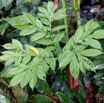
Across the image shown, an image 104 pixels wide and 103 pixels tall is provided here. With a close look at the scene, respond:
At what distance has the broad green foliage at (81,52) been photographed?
1119 mm

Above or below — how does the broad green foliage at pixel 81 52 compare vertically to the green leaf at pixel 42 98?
above

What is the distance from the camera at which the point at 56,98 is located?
1374mm

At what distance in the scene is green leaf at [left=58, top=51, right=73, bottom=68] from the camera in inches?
43.8

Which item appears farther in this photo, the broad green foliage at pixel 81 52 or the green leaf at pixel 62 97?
the green leaf at pixel 62 97

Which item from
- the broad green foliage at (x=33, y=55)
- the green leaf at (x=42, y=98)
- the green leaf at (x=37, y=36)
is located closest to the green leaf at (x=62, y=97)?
the green leaf at (x=42, y=98)

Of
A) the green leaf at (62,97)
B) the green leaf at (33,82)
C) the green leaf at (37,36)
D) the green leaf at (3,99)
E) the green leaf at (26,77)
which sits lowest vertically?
the green leaf at (62,97)

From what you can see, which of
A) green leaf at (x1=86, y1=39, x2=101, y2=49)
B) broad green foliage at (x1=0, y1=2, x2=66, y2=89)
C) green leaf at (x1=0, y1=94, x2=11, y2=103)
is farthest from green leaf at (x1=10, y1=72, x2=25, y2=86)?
green leaf at (x1=86, y1=39, x2=101, y2=49)

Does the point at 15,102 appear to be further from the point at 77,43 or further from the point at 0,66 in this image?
the point at 77,43

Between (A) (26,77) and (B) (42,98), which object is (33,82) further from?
(B) (42,98)

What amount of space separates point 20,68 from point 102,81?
422 mm

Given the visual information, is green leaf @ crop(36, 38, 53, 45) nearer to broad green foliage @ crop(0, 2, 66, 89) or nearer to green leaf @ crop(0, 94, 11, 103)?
broad green foliage @ crop(0, 2, 66, 89)

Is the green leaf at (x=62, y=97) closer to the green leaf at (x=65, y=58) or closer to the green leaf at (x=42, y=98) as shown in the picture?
the green leaf at (x=42, y=98)

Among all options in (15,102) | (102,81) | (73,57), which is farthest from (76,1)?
(15,102)

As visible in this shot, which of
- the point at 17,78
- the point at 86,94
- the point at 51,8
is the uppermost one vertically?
the point at 51,8
